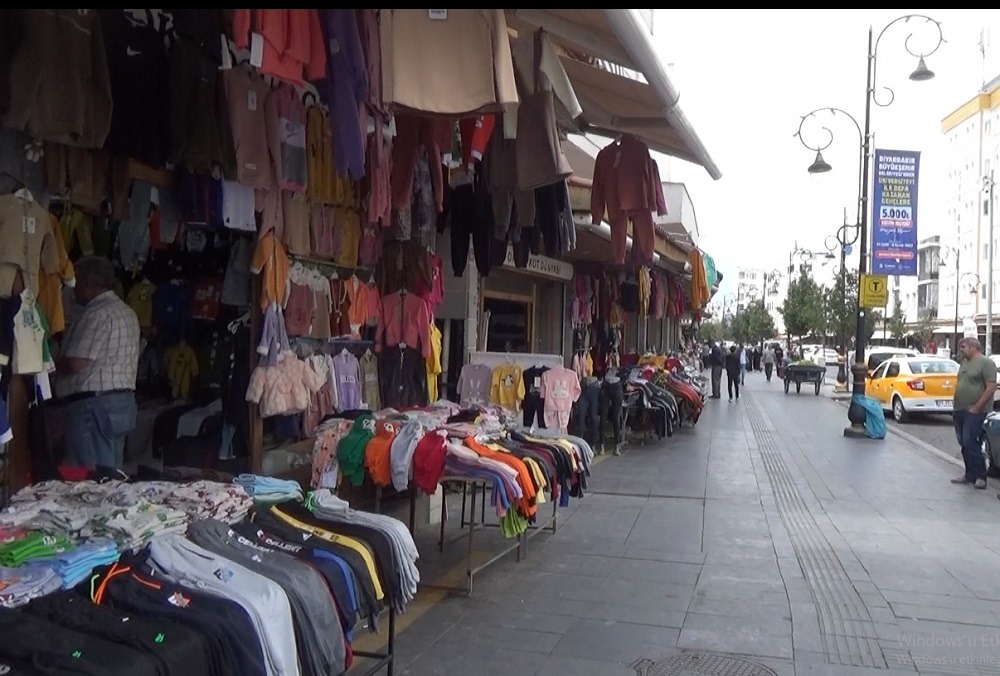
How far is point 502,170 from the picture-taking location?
5941mm

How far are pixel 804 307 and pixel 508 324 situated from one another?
41526 mm

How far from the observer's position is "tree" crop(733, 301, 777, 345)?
75.4 meters

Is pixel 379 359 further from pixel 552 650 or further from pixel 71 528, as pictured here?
pixel 71 528

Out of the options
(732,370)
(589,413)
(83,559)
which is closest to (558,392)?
(589,413)

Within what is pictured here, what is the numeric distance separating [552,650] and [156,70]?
4.23 meters

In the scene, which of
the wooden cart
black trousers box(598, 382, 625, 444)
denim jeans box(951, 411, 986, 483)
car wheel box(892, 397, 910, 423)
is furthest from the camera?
the wooden cart

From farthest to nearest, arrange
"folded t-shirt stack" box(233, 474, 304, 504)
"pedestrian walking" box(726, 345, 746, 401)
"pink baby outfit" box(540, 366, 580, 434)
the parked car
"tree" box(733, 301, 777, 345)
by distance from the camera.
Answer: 1. "tree" box(733, 301, 777, 345)
2. "pedestrian walking" box(726, 345, 746, 401)
3. the parked car
4. "pink baby outfit" box(540, 366, 580, 434)
5. "folded t-shirt stack" box(233, 474, 304, 504)

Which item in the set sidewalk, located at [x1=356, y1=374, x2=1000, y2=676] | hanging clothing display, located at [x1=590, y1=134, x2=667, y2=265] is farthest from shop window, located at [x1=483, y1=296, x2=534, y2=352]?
hanging clothing display, located at [x1=590, y1=134, x2=667, y2=265]

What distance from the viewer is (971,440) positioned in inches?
A: 429

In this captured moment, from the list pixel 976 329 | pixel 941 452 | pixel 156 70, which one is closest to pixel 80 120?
pixel 156 70

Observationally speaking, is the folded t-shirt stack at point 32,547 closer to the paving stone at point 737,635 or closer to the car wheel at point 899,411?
the paving stone at point 737,635

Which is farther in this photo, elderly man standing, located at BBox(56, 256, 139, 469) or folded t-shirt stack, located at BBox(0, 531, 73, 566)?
elderly man standing, located at BBox(56, 256, 139, 469)

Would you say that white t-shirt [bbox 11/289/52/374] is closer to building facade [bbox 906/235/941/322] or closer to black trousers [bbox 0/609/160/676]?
black trousers [bbox 0/609/160/676]

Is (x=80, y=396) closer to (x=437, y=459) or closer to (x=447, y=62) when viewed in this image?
(x=437, y=459)
